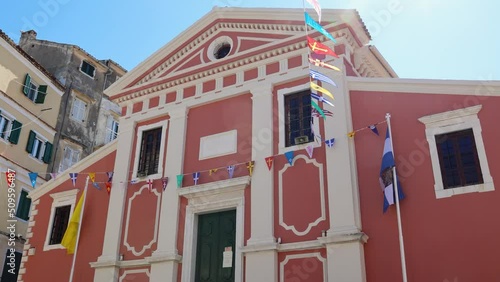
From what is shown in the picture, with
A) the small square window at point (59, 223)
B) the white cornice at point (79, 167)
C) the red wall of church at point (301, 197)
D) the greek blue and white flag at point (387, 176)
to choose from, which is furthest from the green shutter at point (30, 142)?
the greek blue and white flag at point (387, 176)

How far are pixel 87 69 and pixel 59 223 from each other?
48.4 feet

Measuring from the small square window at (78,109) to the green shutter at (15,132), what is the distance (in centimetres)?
453

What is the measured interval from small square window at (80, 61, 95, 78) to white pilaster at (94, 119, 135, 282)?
1351cm

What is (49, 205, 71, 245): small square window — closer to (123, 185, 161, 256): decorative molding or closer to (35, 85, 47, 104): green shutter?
(123, 185, 161, 256): decorative molding

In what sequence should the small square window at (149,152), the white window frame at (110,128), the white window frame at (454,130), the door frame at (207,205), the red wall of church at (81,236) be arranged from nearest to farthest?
the white window frame at (454,130) → the door frame at (207,205) → the red wall of church at (81,236) → the small square window at (149,152) → the white window frame at (110,128)

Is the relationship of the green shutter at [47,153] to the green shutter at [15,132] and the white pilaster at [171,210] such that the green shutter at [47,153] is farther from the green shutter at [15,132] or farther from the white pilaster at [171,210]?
the white pilaster at [171,210]

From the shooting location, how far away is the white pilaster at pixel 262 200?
12164 millimetres

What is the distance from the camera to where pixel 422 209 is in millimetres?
11039

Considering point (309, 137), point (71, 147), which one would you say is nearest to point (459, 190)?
point (309, 137)

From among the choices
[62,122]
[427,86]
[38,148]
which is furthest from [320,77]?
[62,122]

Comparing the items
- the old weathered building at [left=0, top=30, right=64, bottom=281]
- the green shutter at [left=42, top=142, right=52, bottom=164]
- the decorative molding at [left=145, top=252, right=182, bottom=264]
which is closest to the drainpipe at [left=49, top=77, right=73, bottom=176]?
the old weathered building at [left=0, top=30, right=64, bottom=281]

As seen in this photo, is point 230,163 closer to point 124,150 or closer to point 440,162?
point 124,150

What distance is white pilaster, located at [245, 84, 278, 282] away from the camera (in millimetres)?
12164

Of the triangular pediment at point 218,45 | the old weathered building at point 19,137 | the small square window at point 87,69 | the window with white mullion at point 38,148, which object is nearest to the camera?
the triangular pediment at point 218,45
